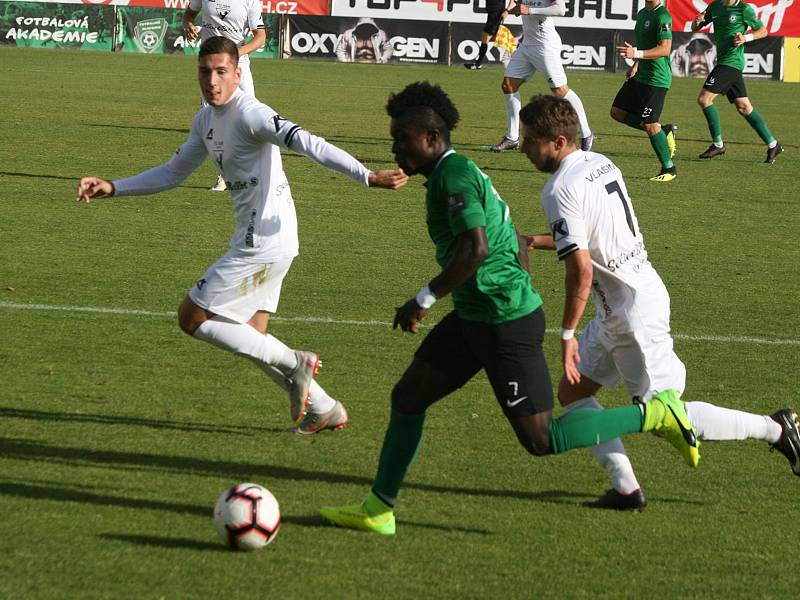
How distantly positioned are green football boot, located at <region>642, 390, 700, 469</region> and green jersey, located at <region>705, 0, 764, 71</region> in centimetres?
1278

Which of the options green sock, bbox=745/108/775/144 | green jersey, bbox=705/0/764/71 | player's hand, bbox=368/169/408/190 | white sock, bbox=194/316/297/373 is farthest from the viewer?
green jersey, bbox=705/0/764/71

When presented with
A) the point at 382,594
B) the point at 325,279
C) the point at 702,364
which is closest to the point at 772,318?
the point at 702,364

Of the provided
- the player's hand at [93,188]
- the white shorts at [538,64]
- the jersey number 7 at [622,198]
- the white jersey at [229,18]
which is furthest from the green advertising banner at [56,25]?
the jersey number 7 at [622,198]

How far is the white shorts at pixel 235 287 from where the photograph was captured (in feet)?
20.0

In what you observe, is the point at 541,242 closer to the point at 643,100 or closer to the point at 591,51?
the point at 643,100

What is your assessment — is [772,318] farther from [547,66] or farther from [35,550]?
[547,66]

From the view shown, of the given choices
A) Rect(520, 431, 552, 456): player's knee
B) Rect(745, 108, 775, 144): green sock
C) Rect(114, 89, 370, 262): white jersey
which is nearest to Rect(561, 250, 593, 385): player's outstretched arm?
Rect(520, 431, 552, 456): player's knee

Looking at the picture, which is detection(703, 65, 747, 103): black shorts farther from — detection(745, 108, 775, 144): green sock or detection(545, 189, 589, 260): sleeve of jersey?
detection(545, 189, 589, 260): sleeve of jersey

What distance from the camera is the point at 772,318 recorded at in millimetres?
9078

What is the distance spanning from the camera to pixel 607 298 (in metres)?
5.50

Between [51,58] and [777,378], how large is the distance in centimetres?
2668

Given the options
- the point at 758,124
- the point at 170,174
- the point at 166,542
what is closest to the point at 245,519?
the point at 166,542

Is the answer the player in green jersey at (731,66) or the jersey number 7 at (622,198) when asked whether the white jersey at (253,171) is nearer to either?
the jersey number 7 at (622,198)

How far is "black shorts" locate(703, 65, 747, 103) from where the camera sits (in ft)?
55.9
